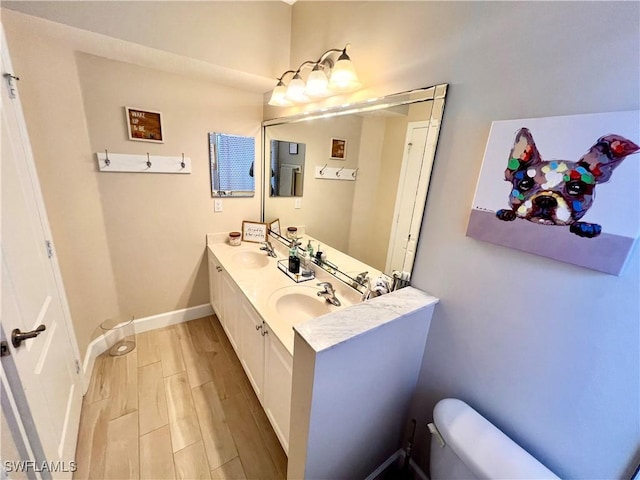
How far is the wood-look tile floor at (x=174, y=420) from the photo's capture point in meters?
1.33

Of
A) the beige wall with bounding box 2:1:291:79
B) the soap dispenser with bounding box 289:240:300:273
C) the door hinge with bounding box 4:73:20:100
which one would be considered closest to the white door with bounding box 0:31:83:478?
the door hinge with bounding box 4:73:20:100

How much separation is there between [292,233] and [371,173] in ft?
3.21

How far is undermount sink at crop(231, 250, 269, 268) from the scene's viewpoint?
2.19 meters

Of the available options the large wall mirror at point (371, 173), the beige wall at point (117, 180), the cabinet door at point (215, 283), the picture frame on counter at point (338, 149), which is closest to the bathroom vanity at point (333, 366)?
the large wall mirror at point (371, 173)

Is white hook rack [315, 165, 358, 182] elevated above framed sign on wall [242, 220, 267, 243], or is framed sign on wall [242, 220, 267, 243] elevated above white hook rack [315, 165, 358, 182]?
white hook rack [315, 165, 358, 182]

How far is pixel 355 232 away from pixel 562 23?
116 centimetres

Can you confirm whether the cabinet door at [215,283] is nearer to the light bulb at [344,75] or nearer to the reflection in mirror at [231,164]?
the reflection in mirror at [231,164]

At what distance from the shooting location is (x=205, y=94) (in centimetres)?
202

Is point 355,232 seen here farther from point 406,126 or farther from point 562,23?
point 562,23

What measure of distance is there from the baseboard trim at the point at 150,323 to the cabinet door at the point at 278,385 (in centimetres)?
132

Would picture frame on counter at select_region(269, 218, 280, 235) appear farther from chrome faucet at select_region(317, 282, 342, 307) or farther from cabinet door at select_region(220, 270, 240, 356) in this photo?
chrome faucet at select_region(317, 282, 342, 307)
